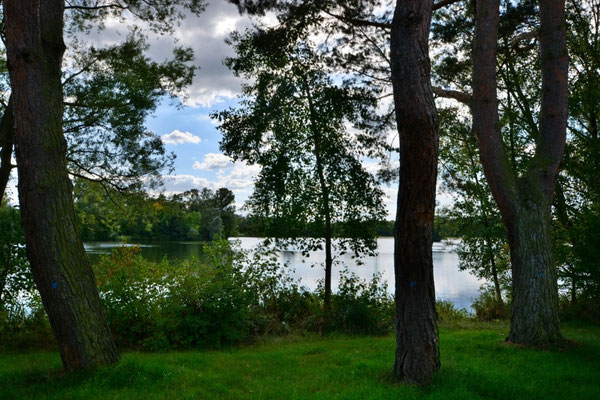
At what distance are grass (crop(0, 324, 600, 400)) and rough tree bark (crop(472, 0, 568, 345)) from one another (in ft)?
1.82

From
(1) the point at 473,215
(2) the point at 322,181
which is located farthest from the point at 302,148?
(1) the point at 473,215

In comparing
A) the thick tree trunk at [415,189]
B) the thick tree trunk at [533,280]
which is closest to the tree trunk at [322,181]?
the thick tree trunk at [533,280]

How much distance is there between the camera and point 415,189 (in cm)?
450

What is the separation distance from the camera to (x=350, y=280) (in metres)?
9.49

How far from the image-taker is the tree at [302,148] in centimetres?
924

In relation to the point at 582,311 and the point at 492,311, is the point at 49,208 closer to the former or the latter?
the point at 492,311

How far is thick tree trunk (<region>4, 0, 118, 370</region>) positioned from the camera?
190 inches

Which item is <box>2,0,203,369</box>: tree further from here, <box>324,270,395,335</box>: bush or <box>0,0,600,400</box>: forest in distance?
<box>324,270,395,335</box>: bush

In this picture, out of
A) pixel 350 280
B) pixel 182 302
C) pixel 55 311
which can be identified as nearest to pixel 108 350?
pixel 55 311

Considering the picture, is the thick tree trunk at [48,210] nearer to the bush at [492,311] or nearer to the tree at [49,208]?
the tree at [49,208]

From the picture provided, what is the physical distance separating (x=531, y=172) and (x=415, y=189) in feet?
12.1

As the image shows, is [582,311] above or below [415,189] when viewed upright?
below

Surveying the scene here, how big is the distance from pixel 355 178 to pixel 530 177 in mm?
3465

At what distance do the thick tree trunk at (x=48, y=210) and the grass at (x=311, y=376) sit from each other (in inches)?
15.4
